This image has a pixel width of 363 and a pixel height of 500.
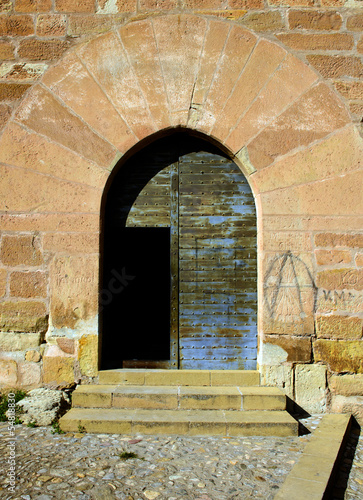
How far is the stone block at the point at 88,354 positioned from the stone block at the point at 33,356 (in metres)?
0.35

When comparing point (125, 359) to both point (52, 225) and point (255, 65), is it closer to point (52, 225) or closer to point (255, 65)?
point (52, 225)

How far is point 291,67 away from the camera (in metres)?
3.78

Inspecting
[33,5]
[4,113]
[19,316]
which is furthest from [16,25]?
[19,316]

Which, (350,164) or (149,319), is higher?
(350,164)

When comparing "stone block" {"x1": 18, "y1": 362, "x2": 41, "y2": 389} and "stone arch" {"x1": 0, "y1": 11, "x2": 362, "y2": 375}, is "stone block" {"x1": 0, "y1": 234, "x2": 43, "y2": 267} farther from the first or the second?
"stone block" {"x1": 18, "y1": 362, "x2": 41, "y2": 389}

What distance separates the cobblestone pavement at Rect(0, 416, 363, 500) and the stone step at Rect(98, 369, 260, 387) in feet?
2.12

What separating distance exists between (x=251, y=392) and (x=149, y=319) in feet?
11.6

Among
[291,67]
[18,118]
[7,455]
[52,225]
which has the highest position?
[291,67]

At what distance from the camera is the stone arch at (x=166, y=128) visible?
3.71m

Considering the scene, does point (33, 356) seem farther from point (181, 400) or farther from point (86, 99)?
point (86, 99)

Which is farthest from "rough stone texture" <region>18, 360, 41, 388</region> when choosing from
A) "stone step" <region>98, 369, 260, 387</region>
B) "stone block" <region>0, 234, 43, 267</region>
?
"stone block" <region>0, 234, 43, 267</region>

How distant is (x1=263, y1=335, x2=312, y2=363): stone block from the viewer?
3.65 meters

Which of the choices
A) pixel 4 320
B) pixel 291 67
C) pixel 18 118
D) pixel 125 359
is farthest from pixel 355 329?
pixel 18 118

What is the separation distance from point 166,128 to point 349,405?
9.18ft
